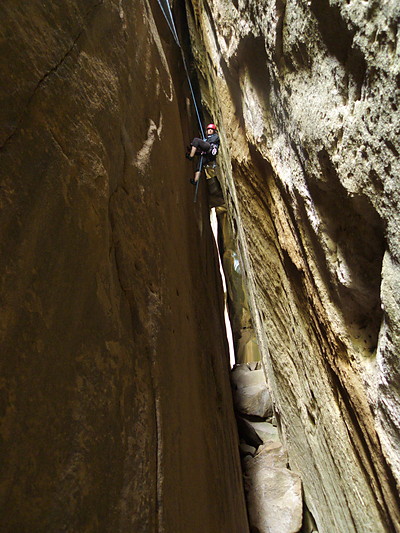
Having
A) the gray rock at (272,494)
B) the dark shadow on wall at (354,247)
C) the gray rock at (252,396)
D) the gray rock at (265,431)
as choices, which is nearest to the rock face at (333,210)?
the dark shadow on wall at (354,247)

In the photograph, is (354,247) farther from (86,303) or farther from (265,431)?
(265,431)

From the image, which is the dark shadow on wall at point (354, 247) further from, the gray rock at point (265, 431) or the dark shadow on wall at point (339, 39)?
the gray rock at point (265, 431)

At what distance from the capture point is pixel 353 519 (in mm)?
3377

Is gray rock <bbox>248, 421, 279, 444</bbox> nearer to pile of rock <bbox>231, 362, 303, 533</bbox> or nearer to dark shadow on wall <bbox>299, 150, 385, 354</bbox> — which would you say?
pile of rock <bbox>231, 362, 303, 533</bbox>

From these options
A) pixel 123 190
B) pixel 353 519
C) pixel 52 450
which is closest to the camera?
pixel 52 450

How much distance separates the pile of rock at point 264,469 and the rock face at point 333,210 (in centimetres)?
85

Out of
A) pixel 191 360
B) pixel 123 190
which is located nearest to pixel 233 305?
pixel 191 360

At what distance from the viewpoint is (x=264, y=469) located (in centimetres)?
590

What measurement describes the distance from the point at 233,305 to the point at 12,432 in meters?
10.5

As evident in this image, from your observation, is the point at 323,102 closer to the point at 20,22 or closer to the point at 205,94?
the point at 20,22

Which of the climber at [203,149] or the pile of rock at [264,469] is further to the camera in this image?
the climber at [203,149]

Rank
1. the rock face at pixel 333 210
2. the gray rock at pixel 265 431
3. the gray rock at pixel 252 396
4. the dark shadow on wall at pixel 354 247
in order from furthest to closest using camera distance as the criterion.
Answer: the gray rock at pixel 252 396, the gray rock at pixel 265 431, the dark shadow on wall at pixel 354 247, the rock face at pixel 333 210

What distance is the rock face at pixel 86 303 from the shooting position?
4.73 feet

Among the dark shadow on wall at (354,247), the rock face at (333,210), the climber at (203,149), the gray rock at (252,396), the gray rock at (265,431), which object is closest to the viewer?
the rock face at (333,210)
